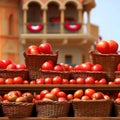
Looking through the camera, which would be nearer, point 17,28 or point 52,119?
point 52,119

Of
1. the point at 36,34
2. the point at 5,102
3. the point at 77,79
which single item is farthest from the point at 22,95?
the point at 36,34

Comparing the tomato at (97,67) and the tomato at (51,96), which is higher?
the tomato at (97,67)

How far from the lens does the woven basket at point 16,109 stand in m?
7.82

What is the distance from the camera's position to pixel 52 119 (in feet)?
25.5

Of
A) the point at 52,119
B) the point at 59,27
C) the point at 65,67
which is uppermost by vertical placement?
the point at 59,27

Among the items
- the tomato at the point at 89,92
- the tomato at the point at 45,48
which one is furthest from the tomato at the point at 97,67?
the tomato at the point at 45,48

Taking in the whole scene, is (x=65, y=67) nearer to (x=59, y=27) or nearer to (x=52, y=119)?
(x=52, y=119)

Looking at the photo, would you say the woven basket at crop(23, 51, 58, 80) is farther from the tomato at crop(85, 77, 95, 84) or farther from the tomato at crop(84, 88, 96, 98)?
the tomato at crop(84, 88, 96, 98)

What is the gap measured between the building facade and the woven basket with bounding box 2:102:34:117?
109 feet

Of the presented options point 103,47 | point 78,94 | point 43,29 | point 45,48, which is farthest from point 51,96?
point 43,29

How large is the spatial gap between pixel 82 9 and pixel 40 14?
3133 millimetres

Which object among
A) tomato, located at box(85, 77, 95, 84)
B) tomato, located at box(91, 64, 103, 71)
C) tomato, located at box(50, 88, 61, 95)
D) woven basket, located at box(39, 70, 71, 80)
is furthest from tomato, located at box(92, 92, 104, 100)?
woven basket, located at box(39, 70, 71, 80)

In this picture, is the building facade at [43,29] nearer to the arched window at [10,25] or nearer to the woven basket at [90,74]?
the arched window at [10,25]

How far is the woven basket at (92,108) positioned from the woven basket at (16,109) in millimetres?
649
